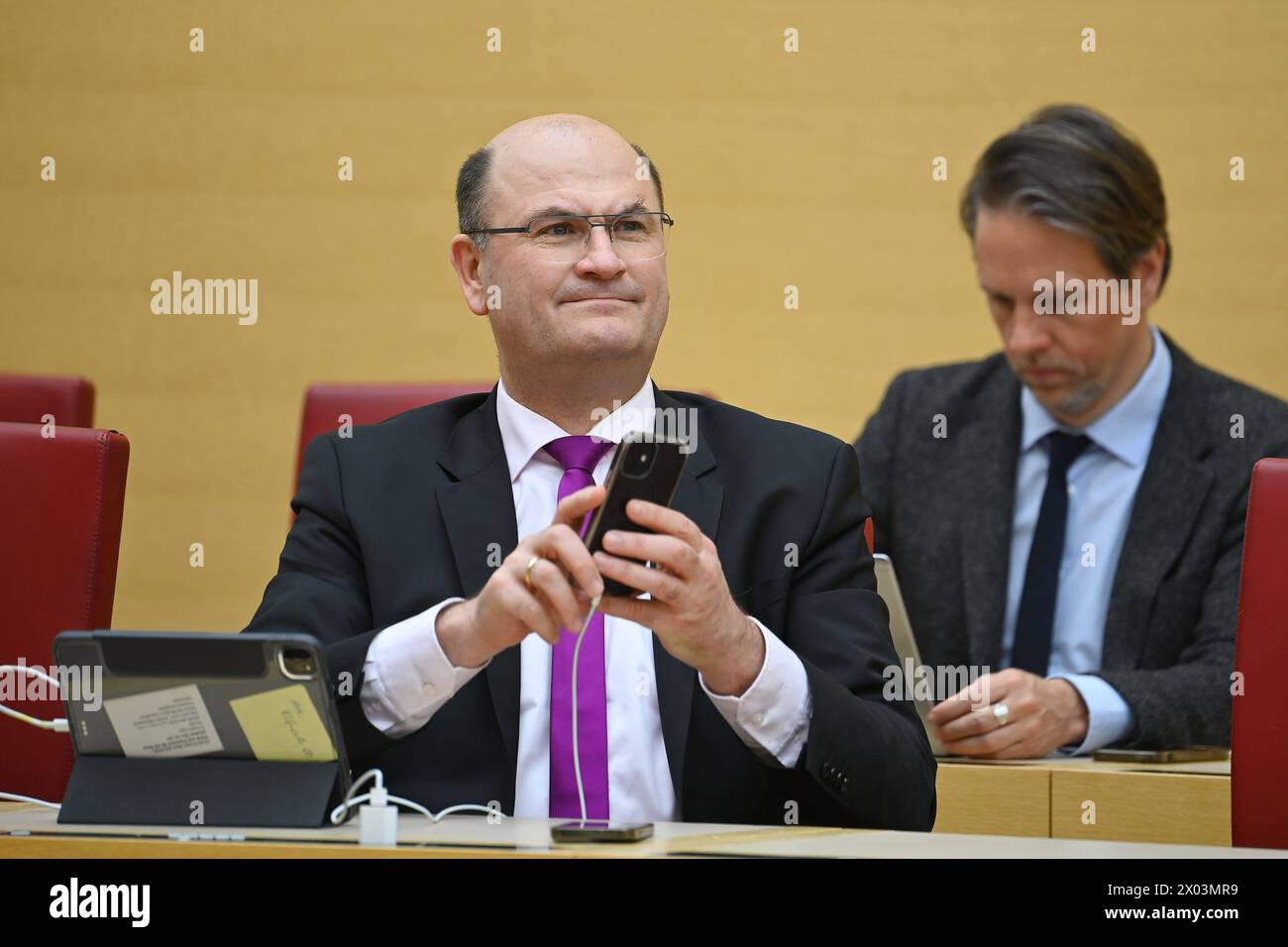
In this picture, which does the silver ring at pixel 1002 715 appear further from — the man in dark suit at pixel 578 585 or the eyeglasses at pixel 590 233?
the eyeglasses at pixel 590 233

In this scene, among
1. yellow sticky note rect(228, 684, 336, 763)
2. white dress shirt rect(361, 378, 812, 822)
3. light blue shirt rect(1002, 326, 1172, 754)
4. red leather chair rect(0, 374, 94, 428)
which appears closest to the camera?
yellow sticky note rect(228, 684, 336, 763)

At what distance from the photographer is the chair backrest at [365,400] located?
2416mm

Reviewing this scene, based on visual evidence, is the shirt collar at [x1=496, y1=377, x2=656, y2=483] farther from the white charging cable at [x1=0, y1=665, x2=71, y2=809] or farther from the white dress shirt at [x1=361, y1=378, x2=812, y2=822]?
the white charging cable at [x1=0, y1=665, x2=71, y2=809]

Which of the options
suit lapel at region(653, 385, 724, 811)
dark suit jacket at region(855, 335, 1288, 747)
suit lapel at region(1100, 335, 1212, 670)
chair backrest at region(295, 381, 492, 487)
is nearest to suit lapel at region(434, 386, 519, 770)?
suit lapel at region(653, 385, 724, 811)

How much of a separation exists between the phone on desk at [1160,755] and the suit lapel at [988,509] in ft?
1.26

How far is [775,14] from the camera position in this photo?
347 cm

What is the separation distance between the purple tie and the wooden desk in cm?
60

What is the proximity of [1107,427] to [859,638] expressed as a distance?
1.03m

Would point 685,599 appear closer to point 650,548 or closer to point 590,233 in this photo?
point 650,548

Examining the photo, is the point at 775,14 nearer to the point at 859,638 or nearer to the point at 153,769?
the point at 859,638

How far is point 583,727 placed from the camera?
1.68 m

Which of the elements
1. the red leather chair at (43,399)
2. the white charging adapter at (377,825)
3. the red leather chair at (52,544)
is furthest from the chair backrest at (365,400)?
the white charging adapter at (377,825)

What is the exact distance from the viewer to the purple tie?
167cm
